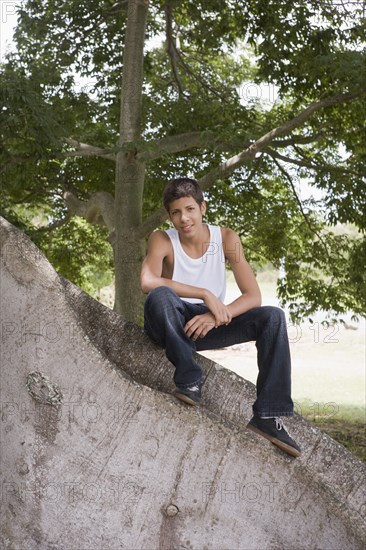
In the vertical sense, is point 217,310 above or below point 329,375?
below

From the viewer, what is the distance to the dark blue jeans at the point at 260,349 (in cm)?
374

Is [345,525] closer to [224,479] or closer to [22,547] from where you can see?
[224,479]

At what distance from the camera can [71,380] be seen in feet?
12.0

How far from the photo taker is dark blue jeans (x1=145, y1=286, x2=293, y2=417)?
147 inches

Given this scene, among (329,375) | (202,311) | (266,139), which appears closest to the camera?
(202,311)

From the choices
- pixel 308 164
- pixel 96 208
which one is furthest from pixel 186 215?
pixel 96 208

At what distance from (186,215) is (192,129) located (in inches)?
311

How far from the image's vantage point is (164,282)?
3953 mm

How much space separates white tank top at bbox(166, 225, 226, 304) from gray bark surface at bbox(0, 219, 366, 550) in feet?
2.29

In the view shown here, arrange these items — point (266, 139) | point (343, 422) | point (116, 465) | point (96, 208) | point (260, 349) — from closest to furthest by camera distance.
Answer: point (116, 465)
point (260, 349)
point (266, 139)
point (96, 208)
point (343, 422)

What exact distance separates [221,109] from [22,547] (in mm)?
9095

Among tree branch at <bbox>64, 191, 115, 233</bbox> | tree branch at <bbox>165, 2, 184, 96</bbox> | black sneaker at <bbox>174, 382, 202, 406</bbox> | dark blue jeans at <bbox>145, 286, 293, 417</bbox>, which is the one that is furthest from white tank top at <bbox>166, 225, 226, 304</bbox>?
tree branch at <bbox>165, 2, 184, 96</bbox>

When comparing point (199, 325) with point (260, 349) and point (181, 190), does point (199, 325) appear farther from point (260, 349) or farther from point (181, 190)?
point (181, 190)

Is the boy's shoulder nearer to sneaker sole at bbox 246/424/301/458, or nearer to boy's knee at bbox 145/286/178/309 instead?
boy's knee at bbox 145/286/178/309
